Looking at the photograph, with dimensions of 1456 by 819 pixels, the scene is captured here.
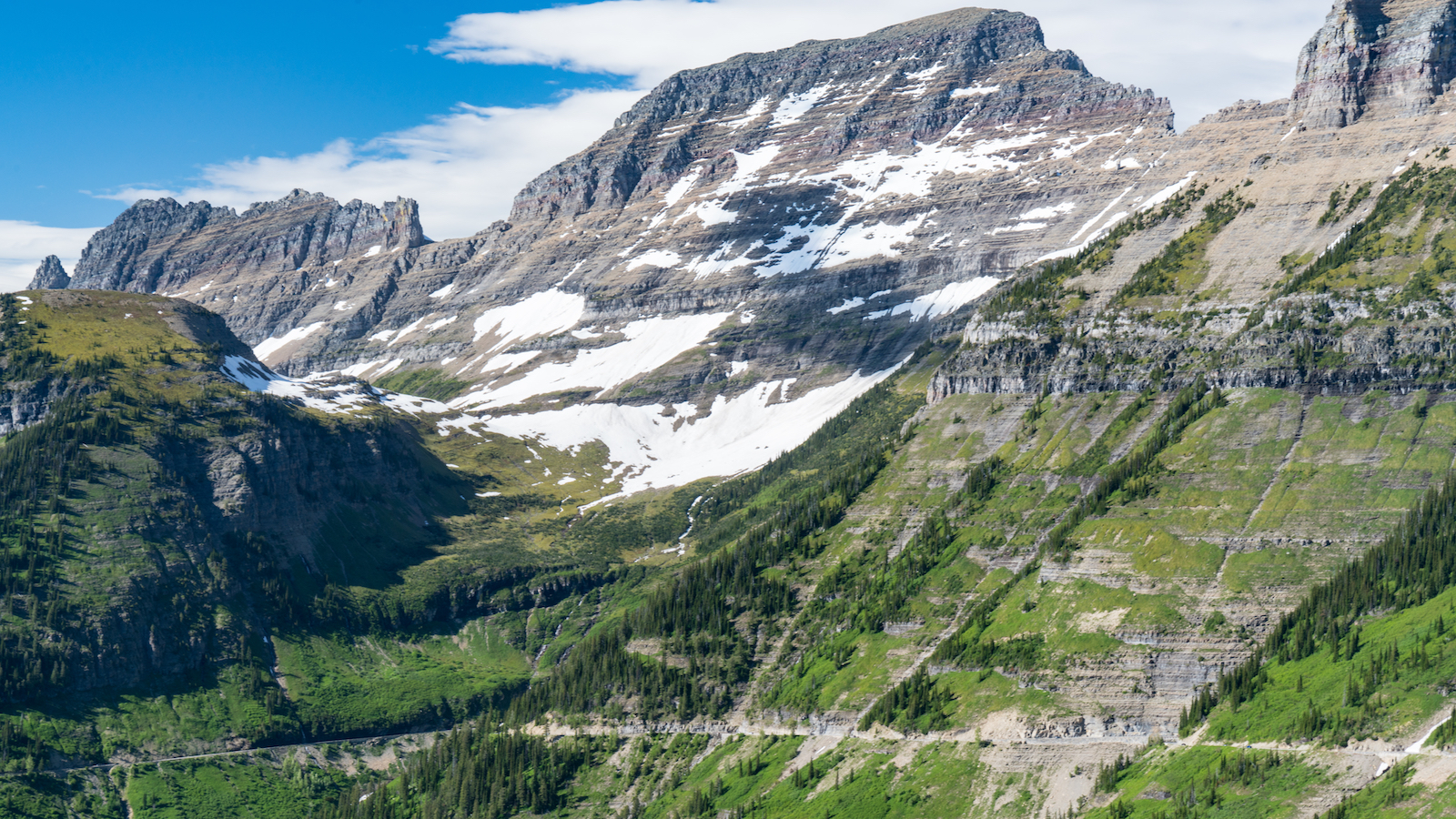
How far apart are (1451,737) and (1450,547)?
165ft

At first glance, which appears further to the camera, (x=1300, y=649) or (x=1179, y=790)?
(x=1300, y=649)

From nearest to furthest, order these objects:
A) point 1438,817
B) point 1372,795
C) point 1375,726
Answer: point 1438,817, point 1372,795, point 1375,726

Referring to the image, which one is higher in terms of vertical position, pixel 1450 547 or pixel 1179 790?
pixel 1450 547

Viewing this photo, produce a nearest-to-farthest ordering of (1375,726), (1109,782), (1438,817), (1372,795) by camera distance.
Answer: (1438,817) → (1372,795) → (1375,726) → (1109,782)

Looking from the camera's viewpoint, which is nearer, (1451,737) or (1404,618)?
(1451,737)

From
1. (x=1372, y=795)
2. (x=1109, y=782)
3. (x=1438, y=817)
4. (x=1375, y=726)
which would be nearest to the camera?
(x=1438, y=817)

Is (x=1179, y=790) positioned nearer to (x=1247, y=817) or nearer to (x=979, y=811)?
(x=1247, y=817)

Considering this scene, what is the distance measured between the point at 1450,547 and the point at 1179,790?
60790mm

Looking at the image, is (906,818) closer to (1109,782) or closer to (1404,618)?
(1109,782)

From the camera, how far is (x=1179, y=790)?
17562cm

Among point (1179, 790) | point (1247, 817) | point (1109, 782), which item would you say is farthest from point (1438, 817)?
point (1109, 782)

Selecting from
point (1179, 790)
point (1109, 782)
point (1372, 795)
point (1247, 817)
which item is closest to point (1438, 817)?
point (1372, 795)

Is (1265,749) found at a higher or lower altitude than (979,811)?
higher

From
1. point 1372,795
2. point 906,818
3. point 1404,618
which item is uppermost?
point 1404,618
